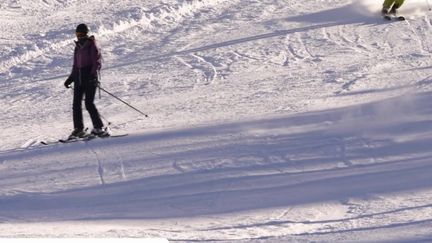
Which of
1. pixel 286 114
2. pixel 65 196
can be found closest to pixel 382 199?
pixel 65 196

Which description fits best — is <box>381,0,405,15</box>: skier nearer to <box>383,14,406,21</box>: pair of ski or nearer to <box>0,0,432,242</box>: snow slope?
<box>383,14,406,21</box>: pair of ski

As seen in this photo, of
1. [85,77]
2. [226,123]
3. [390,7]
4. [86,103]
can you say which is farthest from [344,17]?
[85,77]

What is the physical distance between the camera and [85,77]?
43.4 feet

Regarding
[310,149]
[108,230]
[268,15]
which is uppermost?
[268,15]

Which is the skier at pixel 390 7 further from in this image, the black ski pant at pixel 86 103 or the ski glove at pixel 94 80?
the ski glove at pixel 94 80

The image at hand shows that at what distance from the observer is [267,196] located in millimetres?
10789

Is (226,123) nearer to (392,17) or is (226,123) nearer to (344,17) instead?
(392,17)

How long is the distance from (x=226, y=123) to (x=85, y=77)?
6.67 ft

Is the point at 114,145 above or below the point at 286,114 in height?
below

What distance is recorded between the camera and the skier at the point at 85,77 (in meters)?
13.0

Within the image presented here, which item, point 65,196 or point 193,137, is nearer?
point 65,196

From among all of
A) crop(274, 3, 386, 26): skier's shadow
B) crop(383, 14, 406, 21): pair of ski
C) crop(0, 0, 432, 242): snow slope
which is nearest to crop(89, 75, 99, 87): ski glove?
crop(0, 0, 432, 242): snow slope

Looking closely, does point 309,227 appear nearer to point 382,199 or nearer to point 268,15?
point 382,199

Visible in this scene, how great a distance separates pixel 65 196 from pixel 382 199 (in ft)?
10.7
